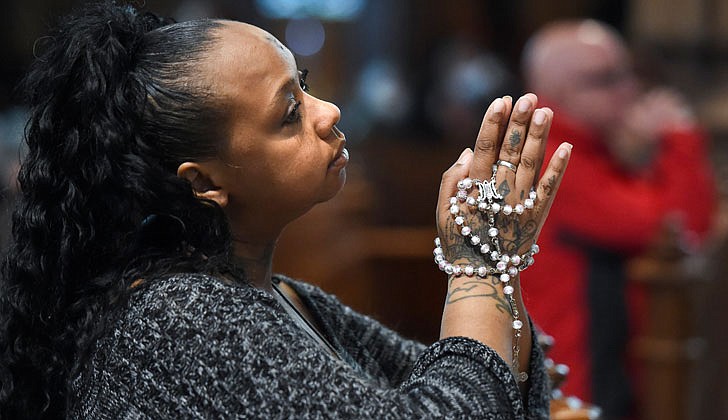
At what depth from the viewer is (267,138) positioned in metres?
1.45

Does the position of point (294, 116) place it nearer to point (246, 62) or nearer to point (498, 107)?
point (246, 62)

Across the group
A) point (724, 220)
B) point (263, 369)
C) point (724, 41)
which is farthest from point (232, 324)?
point (724, 41)

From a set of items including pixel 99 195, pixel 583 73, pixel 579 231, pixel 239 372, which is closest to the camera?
pixel 239 372

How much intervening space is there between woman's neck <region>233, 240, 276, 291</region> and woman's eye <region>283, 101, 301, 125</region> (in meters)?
0.17

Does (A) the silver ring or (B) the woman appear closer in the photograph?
(B) the woman

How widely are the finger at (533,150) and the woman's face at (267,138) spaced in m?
0.24

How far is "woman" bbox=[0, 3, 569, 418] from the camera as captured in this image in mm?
1327

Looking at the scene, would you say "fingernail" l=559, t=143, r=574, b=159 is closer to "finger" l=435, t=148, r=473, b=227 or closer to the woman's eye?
"finger" l=435, t=148, r=473, b=227

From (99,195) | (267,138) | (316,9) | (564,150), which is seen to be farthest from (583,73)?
(316,9)

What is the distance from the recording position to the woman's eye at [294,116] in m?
1.46

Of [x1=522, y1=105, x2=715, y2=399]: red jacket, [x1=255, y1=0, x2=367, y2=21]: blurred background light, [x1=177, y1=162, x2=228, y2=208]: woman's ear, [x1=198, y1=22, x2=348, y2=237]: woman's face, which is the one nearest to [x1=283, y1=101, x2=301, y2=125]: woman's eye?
[x1=198, y1=22, x2=348, y2=237]: woman's face

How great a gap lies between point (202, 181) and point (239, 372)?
28 centimetres

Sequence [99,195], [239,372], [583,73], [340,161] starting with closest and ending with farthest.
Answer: [239,372], [99,195], [340,161], [583,73]

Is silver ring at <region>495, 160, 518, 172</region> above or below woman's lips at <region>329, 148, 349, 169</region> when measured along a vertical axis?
above
